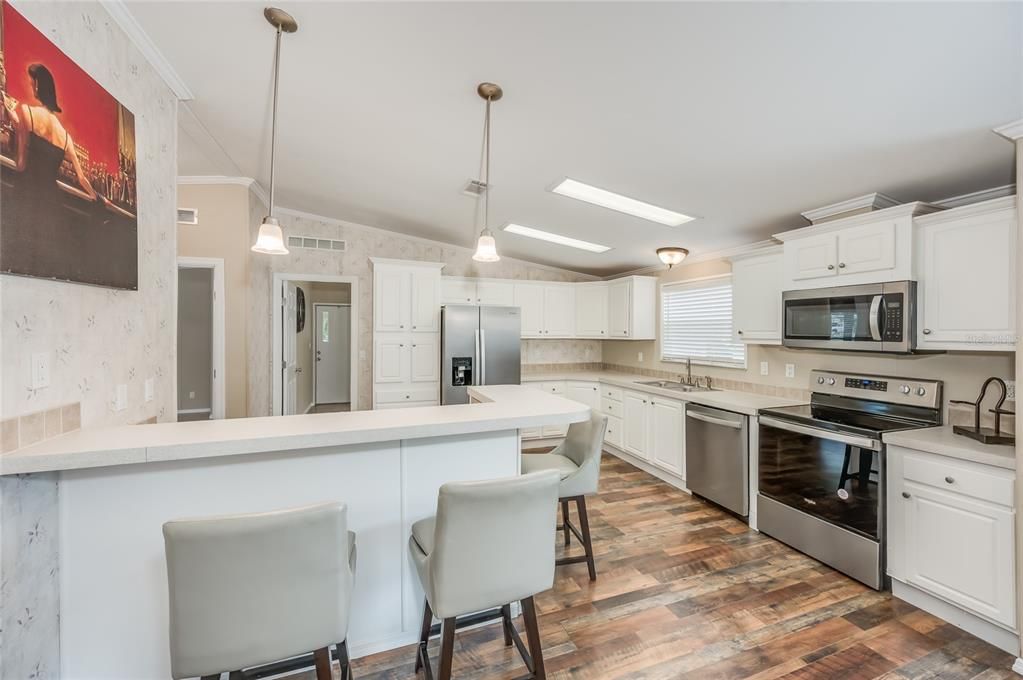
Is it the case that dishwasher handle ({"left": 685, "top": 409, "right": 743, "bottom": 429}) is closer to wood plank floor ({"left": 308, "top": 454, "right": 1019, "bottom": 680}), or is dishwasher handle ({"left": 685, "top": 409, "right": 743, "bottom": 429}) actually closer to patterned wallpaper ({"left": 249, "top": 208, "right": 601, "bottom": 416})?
wood plank floor ({"left": 308, "top": 454, "right": 1019, "bottom": 680})

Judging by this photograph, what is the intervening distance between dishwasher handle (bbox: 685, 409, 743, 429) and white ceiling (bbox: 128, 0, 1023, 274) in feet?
5.24

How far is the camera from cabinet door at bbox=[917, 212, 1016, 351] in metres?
2.06

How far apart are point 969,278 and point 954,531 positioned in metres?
1.31

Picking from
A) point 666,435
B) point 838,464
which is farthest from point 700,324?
point 838,464

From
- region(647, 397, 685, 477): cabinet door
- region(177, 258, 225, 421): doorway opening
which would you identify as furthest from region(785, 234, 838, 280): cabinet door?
region(177, 258, 225, 421): doorway opening

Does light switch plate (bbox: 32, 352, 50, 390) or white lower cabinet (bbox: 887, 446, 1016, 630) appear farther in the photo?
white lower cabinet (bbox: 887, 446, 1016, 630)

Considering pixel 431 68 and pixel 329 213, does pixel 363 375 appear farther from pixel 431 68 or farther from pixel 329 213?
pixel 431 68

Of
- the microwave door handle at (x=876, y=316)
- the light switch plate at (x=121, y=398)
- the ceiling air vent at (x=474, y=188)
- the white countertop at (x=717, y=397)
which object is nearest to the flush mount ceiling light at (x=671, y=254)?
the white countertop at (x=717, y=397)

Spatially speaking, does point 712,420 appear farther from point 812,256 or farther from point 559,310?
point 559,310

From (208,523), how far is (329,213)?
420 centimetres

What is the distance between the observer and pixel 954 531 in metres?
2.06

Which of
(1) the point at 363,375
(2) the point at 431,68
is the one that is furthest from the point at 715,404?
(1) the point at 363,375

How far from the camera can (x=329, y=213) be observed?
4.61 m

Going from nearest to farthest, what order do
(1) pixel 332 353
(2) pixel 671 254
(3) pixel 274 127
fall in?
(3) pixel 274 127 → (2) pixel 671 254 → (1) pixel 332 353
